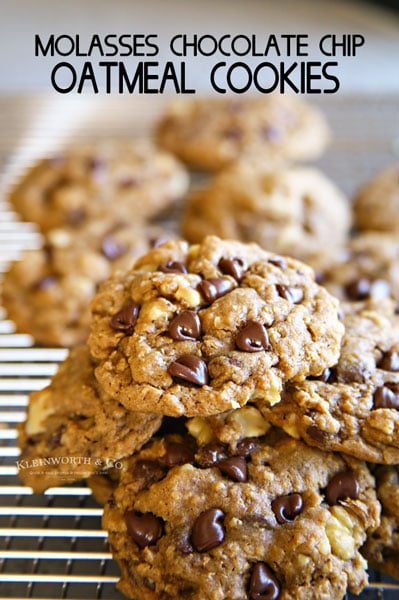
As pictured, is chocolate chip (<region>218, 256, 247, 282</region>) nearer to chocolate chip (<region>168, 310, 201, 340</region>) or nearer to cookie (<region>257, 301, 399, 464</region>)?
chocolate chip (<region>168, 310, 201, 340</region>)

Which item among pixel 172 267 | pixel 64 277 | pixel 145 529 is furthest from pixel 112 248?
pixel 145 529

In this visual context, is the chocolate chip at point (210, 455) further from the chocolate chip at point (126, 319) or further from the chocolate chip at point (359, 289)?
the chocolate chip at point (359, 289)

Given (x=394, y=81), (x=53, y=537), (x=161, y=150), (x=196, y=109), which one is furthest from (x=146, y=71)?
(x=53, y=537)

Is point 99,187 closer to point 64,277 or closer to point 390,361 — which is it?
point 64,277

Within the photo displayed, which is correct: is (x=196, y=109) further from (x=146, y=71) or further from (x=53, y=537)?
(x=53, y=537)

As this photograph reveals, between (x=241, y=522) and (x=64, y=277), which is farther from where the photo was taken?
(x=64, y=277)

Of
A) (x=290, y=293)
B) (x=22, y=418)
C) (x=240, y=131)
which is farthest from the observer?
(x=240, y=131)

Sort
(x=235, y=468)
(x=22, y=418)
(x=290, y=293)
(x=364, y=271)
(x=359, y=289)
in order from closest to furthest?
1. (x=235, y=468)
2. (x=290, y=293)
3. (x=22, y=418)
4. (x=359, y=289)
5. (x=364, y=271)
